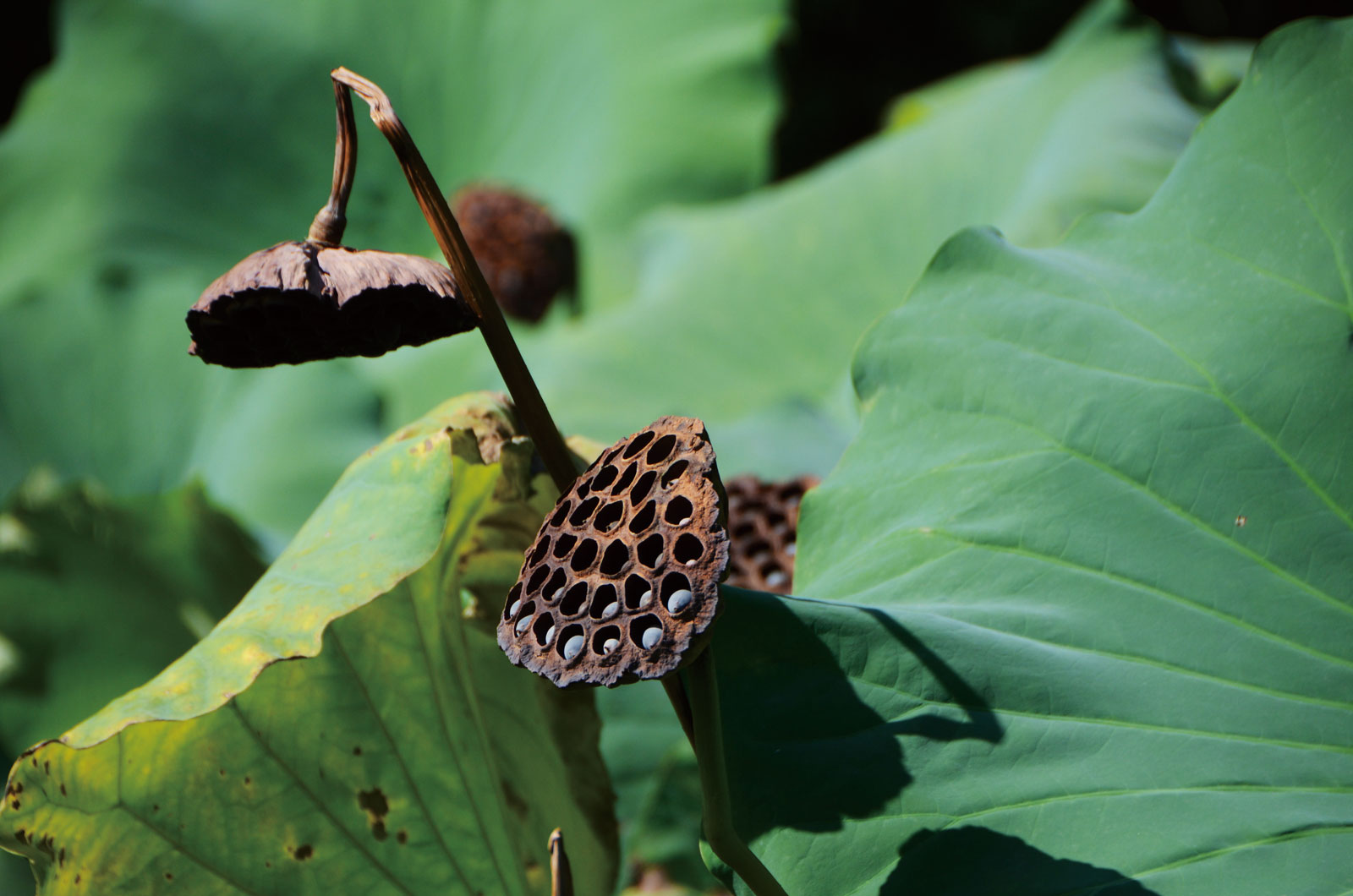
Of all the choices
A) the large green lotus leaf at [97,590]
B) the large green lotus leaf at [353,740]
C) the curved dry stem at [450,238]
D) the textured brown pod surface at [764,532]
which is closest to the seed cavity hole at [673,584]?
the curved dry stem at [450,238]

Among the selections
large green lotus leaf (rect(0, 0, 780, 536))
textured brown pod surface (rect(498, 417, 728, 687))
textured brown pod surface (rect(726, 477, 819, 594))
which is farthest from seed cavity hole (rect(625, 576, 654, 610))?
large green lotus leaf (rect(0, 0, 780, 536))

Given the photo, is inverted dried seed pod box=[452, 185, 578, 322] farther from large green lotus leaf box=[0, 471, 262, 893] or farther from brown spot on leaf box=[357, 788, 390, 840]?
brown spot on leaf box=[357, 788, 390, 840]

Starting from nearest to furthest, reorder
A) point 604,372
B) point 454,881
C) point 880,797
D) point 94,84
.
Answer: point 880,797
point 454,881
point 604,372
point 94,84

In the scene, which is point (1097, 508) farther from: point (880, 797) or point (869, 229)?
point (869, 229)

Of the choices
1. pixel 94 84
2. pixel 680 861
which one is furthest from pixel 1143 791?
pixel 94 84

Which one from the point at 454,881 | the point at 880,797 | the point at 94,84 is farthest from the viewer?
the point at 94,84

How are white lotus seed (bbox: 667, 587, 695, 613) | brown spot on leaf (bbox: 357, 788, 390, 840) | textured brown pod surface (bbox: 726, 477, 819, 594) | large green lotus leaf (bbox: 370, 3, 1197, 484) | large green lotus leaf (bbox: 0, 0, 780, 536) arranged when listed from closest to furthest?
white lotus seed (bbox: 667, 587, 695, 613) < brown spot on leaf (bbox: 357, 788, 390, 840) < textured brown pod surface (bbox: 726, 477, 819, 594) < large green lotus leaf (bbox: 370, 3, 1197, 484) < large green lotus leaf (bbox: 0, 0, 780, 536)

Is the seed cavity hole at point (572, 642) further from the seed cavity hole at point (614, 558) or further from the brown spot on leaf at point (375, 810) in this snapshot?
the brown spot on leaf at point (375, 810)
